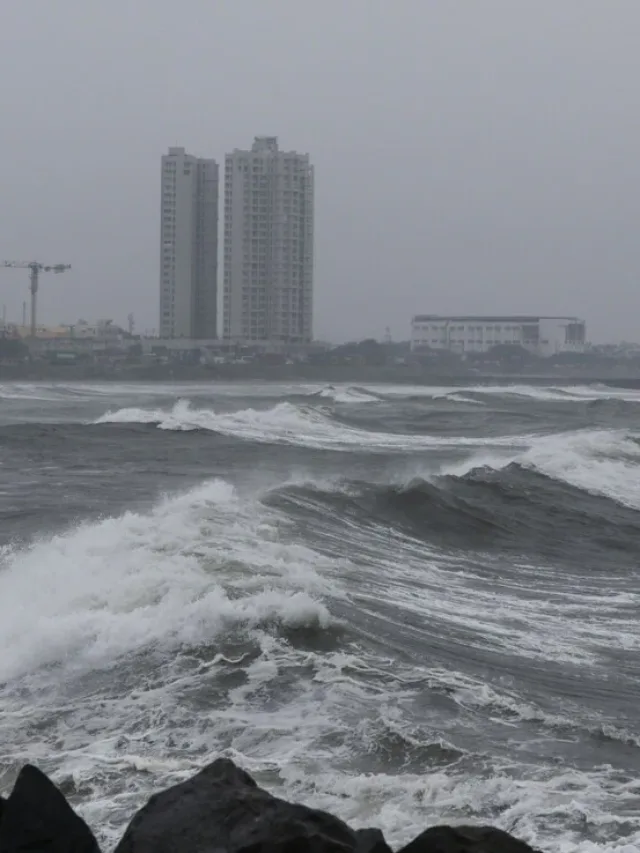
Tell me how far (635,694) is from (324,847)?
13.9 ft

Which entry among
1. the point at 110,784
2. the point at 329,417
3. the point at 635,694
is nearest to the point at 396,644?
the point at 635,694

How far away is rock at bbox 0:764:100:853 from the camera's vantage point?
4789mm

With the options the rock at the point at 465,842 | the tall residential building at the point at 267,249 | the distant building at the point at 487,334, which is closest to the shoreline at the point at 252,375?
the tall residential building at the point at 267,249

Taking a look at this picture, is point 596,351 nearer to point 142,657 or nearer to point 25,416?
point 25,416

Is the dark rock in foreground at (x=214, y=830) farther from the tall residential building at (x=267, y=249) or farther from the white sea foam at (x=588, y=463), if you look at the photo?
the tall residential building at (x=267, y=249)

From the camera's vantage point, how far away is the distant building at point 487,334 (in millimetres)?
157750

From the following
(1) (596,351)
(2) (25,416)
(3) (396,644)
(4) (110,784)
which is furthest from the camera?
(1) (596,351)

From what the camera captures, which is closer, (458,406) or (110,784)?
(110,784)

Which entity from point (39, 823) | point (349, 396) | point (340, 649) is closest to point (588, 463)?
point (340, 649)

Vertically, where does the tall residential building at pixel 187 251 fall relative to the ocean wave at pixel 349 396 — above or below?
above

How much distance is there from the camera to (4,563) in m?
12.2

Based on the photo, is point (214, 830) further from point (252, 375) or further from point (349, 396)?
point (252, 375)

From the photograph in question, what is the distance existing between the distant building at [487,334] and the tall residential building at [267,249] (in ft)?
108

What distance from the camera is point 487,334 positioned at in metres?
160
